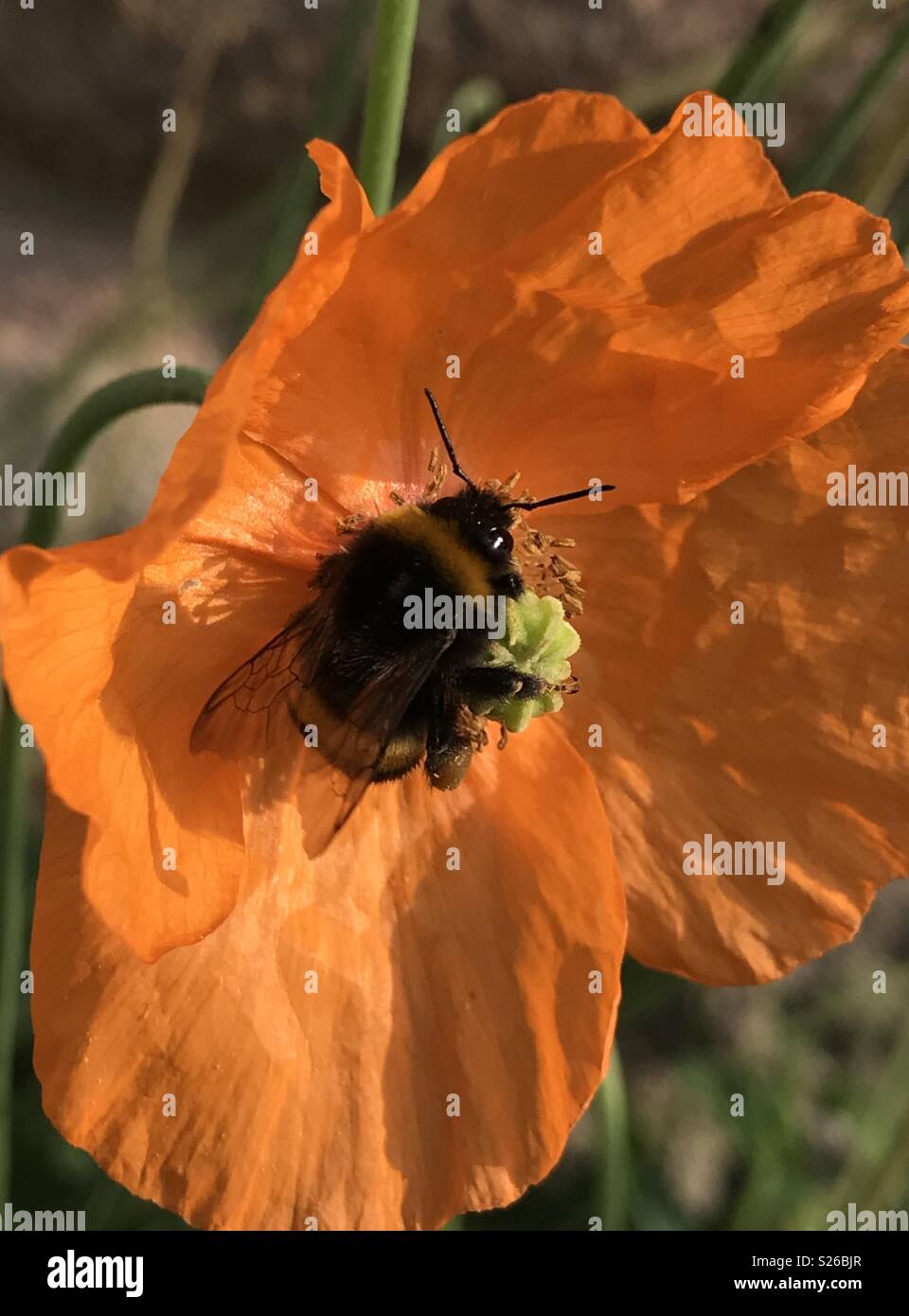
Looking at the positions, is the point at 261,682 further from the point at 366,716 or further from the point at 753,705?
the point at 753,705

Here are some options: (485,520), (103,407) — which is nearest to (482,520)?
(485,520)

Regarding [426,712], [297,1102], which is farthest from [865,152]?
[297,1102]

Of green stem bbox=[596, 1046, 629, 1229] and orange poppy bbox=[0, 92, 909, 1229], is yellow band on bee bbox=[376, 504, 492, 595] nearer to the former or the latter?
orange poppy bbox=[0, 92, 909, 1229]

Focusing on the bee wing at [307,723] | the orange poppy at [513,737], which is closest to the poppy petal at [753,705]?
the orange poppy at [513,737]

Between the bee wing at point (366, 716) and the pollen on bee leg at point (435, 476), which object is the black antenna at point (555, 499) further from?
the bee wing at point (366, 716)

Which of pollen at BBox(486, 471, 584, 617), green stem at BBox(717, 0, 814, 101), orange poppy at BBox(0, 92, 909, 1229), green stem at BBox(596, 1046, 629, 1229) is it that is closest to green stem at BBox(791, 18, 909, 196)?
green stem at BBox(717, 0, 814, 101)
